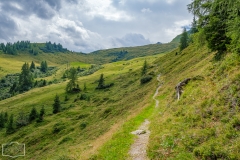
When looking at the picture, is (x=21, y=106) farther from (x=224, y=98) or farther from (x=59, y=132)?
(x=224, y=98)

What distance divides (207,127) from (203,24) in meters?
15.6

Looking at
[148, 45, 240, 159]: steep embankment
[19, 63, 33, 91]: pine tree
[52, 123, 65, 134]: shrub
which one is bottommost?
[52, 123, 65, 134]: shrub

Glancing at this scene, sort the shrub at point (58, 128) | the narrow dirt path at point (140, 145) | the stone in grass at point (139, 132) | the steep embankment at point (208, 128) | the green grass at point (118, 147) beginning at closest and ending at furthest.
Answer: the steep embankment at point (208, 128) → the narrow dirt path at point (140, 145) → the green grass at point (118, 147) → the stone in grass at point (139, 132) → the shrub at point (58, 128)

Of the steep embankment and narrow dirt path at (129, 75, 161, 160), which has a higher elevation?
the steep embankment

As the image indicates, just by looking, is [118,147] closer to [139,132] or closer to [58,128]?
[139,132]

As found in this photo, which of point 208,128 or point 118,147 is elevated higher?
point 208,128

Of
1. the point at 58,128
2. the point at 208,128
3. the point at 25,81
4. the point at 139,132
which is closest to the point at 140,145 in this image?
the point at 139,132

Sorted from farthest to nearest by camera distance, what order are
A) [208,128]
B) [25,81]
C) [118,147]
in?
1. [25,81]
2. [118,147]
3. [208,128]

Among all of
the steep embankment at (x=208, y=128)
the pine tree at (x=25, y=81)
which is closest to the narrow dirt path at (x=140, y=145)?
the steep embankment at (x=208, y=128)

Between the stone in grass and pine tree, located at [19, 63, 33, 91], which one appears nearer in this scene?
the stone in grass

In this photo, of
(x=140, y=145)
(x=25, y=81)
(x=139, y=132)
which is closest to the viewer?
(x=140, y=145)

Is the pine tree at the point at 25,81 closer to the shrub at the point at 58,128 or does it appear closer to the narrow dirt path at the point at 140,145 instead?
the shrub at the point at 58,128

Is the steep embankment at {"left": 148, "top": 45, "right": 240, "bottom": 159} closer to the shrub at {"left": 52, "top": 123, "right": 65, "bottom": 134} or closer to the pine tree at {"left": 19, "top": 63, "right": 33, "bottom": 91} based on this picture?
the shrub at {"left": 52, "top": 123, "right": 65, "bottom": 134}

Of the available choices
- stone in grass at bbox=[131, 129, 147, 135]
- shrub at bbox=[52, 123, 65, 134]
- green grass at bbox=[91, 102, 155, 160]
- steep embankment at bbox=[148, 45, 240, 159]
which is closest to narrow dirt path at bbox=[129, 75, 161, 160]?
stone in grass at bbox=[131, 129, 147, 135]
